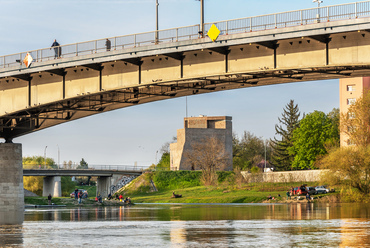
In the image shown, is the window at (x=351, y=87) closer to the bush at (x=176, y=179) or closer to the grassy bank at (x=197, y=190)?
the grassy bank at (x=197, y=190)

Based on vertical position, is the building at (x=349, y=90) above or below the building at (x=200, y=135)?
above

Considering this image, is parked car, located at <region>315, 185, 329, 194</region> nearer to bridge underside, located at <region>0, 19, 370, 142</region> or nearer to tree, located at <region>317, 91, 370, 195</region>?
tree, located at <region>317, 91, 370, 195</region>

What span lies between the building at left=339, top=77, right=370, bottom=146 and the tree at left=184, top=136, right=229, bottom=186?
78.2 feet

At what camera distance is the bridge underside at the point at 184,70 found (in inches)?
1494

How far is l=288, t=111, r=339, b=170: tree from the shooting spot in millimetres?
126125

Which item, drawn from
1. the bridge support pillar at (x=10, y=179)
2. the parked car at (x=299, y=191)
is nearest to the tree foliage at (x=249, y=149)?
the parked car at (x=299, y=191)

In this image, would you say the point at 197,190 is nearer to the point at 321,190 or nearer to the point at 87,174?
the point at 321,190

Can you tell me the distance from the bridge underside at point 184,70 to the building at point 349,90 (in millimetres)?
69247

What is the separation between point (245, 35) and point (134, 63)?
34.1ft

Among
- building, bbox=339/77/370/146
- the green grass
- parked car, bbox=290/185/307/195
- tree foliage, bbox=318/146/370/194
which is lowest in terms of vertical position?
the green grass

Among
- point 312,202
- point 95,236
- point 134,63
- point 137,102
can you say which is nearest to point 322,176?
point 312,202

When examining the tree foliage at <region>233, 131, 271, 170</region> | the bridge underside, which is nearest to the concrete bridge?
the bridge underside

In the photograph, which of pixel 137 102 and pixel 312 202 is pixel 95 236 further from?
pixel 312 202

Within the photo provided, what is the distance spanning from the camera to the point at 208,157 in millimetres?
120375
